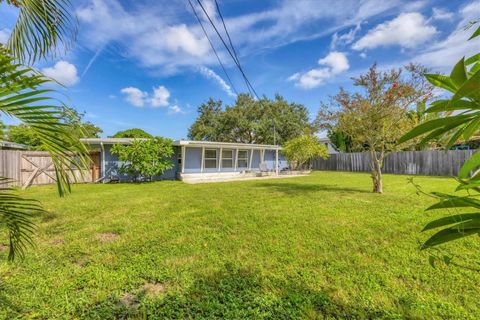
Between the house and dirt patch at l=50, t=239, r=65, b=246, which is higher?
the house

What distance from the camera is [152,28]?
7648 mm

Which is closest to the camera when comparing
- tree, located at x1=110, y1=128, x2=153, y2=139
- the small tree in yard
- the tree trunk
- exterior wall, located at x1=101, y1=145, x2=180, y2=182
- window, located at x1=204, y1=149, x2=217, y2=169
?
the tree trunk

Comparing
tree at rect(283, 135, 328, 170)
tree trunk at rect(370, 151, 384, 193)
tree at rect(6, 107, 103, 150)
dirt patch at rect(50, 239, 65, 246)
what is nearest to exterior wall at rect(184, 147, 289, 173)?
tree at rect(283, 135, 328, 170)

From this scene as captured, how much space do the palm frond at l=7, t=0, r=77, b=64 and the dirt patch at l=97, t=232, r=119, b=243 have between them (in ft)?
10.6

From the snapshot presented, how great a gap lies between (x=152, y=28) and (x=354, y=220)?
26.3 feet

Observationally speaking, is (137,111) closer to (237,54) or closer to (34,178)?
(34,178)

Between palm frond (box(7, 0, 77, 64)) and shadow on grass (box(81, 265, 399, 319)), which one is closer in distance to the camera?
palm frond (box(7, 0, 77, 64))

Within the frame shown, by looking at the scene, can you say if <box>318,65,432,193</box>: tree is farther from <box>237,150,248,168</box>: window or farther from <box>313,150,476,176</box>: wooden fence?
<box>237,150,248,168</box>: window

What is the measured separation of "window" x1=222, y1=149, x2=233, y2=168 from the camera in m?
17.6

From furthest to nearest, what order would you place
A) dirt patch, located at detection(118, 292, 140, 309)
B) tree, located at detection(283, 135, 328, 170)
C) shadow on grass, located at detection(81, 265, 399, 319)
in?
tree, located at detection(283, 135, 328, 170)
dirt patch, located at detection(118, 292, 140, 309)
shadow on grass, located at detection(81, 265, 399, 319)

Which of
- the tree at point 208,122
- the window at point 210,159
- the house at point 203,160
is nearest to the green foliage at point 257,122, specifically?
the tree at point 208,122

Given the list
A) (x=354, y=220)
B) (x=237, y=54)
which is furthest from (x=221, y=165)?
(x=354, y=220)

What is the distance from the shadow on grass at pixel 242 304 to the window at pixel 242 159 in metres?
15.6

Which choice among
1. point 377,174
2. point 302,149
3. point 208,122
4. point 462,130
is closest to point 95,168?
point 302,149
